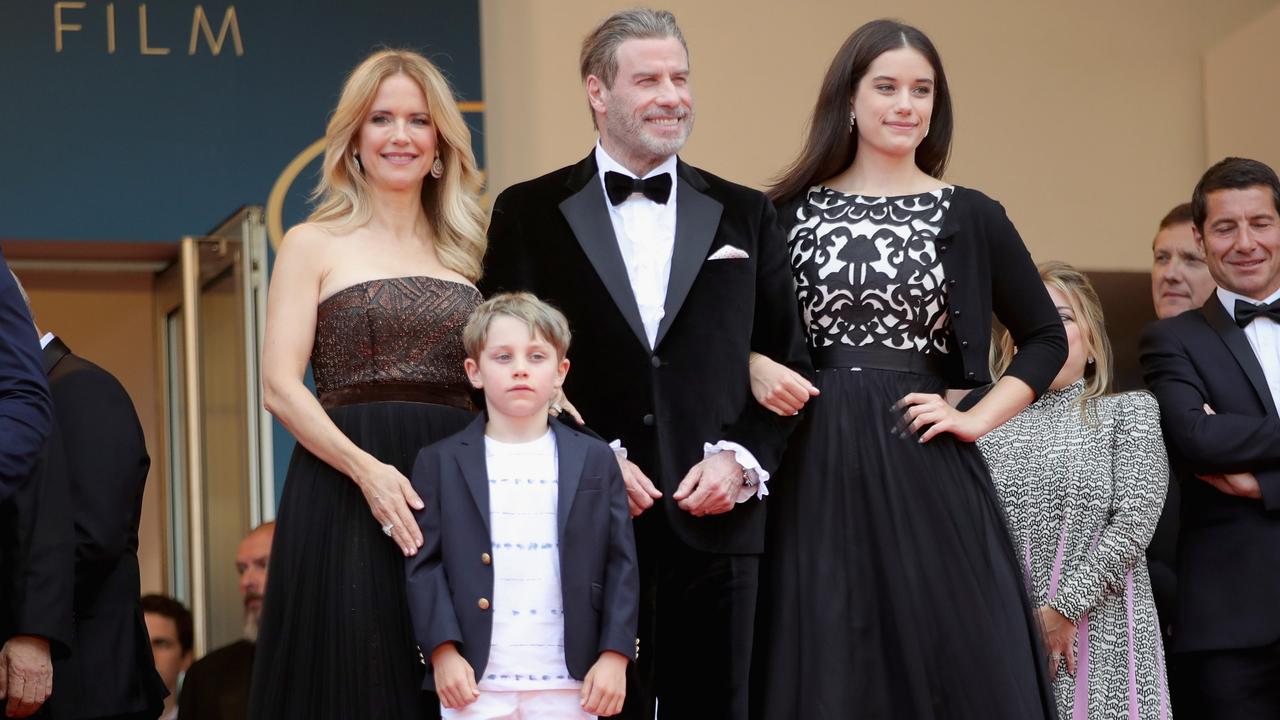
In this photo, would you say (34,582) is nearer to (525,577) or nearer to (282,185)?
(525,577)

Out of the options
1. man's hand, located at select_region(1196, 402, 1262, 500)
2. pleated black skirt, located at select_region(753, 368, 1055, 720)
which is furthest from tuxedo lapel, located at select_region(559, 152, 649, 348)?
man's hand, located at select_region(1196, 402, 1262, 500)

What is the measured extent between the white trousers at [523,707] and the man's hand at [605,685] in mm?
26

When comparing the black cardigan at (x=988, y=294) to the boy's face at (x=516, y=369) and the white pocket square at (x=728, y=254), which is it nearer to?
the white pocket square at (x=728, y=254)

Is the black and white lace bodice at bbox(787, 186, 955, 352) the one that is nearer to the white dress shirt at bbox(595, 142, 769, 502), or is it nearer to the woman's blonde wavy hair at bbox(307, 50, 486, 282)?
the white dress shirt at bbox(595, 142, 769, 502)

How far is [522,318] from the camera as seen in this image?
11.4 feet

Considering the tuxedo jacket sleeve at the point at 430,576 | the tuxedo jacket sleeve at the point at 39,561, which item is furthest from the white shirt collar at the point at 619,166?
the tuxedo jacket sleeve at the point at 39,561

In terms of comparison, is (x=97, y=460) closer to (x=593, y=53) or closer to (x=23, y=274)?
(x=593, y=53)

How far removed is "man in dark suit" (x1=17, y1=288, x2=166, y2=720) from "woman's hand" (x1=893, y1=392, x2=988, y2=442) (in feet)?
5.63

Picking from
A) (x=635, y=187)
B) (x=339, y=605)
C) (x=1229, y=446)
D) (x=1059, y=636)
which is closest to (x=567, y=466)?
(x=339, y=605)

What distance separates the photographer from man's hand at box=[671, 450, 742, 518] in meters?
3.57

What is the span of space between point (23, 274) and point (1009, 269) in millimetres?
4727

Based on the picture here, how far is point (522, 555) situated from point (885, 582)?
2.58 feet

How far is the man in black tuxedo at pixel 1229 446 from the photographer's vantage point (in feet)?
14.5

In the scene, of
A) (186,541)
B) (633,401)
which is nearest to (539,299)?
(633,401)
